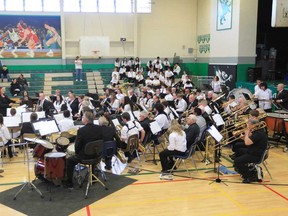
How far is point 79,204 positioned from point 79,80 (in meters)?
19.5

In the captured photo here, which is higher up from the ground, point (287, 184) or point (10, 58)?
point (10, 58)

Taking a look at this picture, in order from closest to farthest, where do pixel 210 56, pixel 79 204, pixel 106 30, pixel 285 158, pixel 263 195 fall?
1. pixel 79 204
2. pixel 263 195
3. pixel 285 158
4. pixel 210 56
5. pixel 106 30

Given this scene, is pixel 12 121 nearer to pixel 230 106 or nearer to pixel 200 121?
pixel 200 121

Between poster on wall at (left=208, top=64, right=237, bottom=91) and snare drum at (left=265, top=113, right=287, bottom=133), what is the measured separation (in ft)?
32.2

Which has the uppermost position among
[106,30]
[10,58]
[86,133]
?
[106,30]

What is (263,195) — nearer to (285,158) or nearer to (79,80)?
(285,158)

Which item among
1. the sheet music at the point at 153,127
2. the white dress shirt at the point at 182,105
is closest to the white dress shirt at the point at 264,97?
the white dress shirt at the point at 182,105

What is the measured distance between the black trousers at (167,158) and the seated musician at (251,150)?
1500 millimetres

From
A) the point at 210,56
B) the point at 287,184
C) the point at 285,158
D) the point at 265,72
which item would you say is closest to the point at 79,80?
the point at 210,56

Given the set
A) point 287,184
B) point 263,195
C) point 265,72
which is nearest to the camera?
point 263,195

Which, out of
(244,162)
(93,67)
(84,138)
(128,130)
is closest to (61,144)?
(84,138)

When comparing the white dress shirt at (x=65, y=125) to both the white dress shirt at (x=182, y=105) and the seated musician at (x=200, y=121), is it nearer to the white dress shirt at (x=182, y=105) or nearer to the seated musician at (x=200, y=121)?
the seated musician at (x=200, y=121)

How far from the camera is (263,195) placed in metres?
7.64

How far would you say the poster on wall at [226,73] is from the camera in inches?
892
